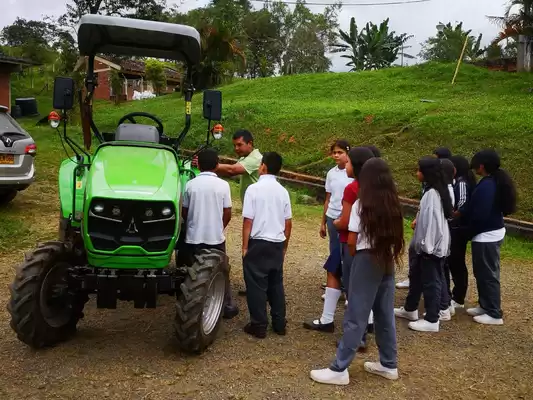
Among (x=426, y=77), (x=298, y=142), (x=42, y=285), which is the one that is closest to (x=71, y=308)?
(x=42, y=285)

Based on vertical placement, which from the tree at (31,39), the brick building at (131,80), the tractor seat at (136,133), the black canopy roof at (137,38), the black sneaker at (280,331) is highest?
the tree at (31,39)

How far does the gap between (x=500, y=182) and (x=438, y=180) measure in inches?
30.4

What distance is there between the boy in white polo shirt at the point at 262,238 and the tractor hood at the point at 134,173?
707mm

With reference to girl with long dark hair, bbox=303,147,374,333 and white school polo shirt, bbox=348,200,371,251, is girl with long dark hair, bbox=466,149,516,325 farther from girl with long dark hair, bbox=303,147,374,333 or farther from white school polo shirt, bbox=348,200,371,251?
white school polo shirt, bbox=348,200,371,251

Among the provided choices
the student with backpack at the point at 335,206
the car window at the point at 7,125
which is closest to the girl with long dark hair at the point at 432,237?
the student with backpack at the point at 335,206

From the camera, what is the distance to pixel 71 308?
4828mm

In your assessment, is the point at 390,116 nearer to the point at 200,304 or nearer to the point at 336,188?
the point at 336,188

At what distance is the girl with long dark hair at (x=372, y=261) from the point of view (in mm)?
4113

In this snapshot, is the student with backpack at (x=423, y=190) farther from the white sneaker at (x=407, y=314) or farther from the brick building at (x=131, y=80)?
the brick building at (x=131, y=80)

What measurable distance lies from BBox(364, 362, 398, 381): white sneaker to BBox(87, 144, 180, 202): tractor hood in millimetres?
1963

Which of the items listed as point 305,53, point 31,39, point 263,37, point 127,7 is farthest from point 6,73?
point 305,53

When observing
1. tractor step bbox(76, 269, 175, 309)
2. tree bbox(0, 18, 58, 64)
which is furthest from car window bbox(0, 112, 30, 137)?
tree bbox(0, 18, 58, 64)

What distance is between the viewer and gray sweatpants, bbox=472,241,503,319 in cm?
577

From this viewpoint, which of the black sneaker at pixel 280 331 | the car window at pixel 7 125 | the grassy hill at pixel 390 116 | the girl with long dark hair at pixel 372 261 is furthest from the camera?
the grassy hill at pixel 390 116
